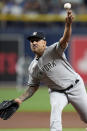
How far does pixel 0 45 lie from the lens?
1606 cm

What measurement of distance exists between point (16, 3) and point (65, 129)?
8864 millimetres

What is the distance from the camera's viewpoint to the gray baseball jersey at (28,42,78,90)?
6276 millimetres

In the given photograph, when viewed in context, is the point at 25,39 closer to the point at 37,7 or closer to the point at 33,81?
the point at 37,7

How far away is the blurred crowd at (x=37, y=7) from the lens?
16.5m

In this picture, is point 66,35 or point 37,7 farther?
point 37,7

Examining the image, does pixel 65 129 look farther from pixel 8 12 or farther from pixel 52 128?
pixel 8 12

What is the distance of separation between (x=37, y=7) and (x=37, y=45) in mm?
10556

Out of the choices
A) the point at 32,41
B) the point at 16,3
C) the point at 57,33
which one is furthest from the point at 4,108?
the point at 16,3

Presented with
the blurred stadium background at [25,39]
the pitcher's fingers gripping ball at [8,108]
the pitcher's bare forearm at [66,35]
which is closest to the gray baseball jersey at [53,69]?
the pitcher's bare forearm at [66,35]

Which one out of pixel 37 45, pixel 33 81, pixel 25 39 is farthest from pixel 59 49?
pixel 25 39

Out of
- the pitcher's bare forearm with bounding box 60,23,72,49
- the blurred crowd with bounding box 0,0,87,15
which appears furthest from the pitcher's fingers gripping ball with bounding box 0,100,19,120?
the blurred crowd with bounding box 0,0,87,15

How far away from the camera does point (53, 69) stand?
634cm

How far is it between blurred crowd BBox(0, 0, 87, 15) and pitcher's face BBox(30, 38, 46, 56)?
1027 cm

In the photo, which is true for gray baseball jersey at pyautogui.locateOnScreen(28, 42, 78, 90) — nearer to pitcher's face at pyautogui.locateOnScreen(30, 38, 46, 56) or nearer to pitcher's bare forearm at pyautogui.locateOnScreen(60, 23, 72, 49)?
pitcher's face at pyautogui.locateOnScreen(30, 38, 46, 56)
